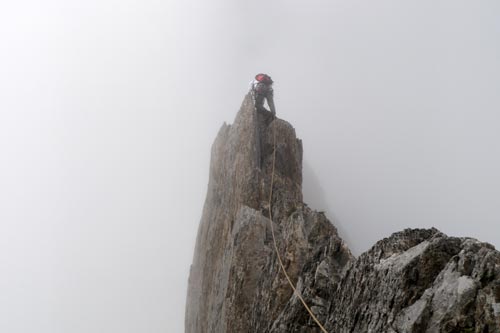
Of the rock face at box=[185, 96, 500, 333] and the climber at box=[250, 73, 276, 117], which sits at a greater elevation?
the climber at box=[250, 73, 276, 117]

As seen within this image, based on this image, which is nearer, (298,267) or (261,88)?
(298,267)

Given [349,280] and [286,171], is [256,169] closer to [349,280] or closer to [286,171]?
[286,171]

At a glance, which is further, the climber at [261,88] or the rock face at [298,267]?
the climber at [261,88]

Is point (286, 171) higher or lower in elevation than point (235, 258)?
higher

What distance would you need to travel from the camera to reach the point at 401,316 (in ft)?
23.7

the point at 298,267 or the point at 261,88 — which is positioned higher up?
the point at 261,88

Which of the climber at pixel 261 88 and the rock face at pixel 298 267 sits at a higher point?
the climber at pixel 261 88

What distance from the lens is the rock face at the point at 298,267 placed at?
264 inches

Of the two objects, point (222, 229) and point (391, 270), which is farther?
point (222, 229)

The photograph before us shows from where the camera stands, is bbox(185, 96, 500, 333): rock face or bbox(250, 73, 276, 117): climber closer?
bbox(185, 96, 500, 333): rock face

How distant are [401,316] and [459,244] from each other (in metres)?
2.06

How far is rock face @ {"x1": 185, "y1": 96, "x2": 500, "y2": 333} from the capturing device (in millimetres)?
6703

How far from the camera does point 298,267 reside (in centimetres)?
1323

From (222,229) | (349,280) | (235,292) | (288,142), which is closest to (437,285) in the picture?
(349,280)
